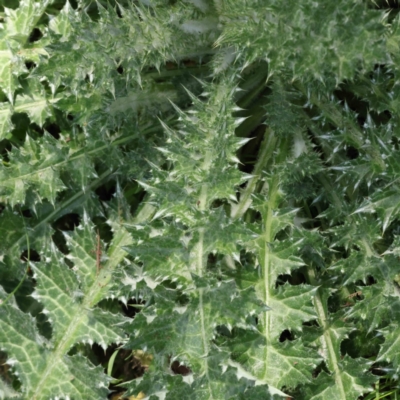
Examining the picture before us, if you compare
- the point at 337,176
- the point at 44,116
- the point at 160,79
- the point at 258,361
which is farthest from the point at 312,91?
the point at 44,116

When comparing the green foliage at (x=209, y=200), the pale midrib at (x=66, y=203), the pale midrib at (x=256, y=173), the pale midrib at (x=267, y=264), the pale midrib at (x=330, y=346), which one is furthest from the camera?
the pale midrib at (x=66, y=203)

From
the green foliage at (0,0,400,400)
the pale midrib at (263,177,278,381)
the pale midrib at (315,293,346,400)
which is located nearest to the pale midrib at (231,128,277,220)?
the green foliage at (0,0,400,400)

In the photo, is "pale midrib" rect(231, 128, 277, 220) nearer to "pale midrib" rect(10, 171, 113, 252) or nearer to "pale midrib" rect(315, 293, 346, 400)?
"pale midrib" rect(315, 293, 346, 400)

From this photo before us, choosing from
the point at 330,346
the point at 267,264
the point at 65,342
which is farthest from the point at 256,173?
the point at 65,342

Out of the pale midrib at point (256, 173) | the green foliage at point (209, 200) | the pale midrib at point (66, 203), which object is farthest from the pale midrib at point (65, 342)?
the pale midrib at point (256, 173)

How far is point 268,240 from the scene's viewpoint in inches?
113

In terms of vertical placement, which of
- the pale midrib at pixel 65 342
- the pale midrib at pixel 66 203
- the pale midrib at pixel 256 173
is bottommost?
the pale midrib at pixel 65 342

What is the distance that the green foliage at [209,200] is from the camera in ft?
8.16

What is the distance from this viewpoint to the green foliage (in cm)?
249

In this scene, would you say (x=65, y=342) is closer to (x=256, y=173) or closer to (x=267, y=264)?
(x=267, y=264)

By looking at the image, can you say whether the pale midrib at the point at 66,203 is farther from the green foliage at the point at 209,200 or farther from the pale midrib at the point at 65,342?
the pale midrib at the point at 65,342

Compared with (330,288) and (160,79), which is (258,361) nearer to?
(330,288)

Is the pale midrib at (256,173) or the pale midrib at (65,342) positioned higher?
the pale midrib at (256,173)

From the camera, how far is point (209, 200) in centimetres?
261
